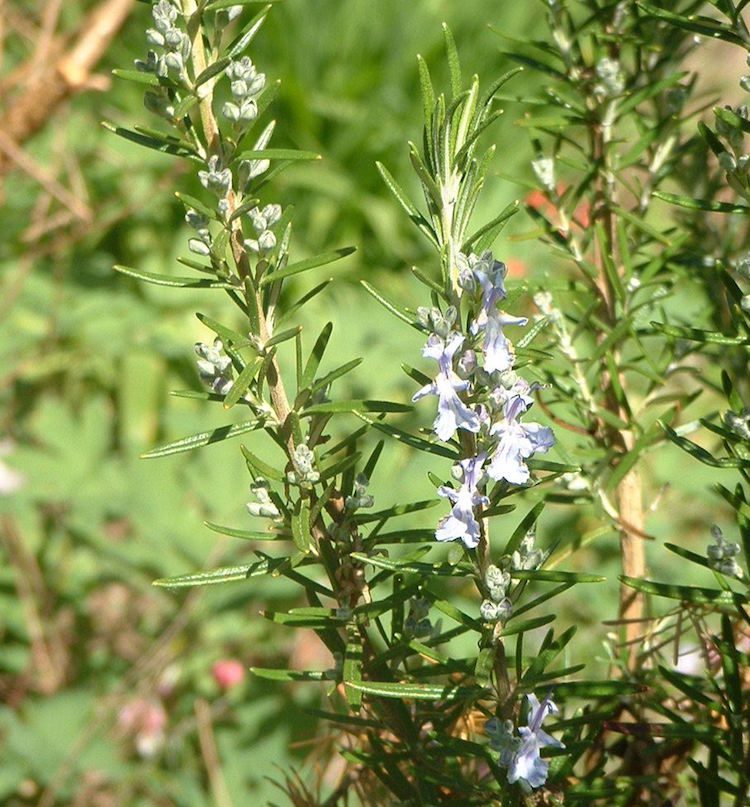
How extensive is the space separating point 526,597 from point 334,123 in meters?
2.10

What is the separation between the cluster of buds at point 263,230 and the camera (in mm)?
521

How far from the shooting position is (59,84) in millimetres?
1892

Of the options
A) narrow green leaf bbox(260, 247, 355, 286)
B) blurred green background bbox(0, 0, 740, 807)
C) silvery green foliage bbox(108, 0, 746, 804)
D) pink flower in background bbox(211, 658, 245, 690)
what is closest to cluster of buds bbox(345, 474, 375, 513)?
silvery green foliage bbox(108, 0, 746, 804)

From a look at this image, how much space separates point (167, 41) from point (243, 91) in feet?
0.15

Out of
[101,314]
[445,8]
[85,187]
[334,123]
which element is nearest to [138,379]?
[101,314]

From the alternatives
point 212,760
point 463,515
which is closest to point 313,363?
point 463,515

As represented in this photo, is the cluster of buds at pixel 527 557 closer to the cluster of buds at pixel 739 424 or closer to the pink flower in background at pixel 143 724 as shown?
the cluster of buds at pixel 739 424

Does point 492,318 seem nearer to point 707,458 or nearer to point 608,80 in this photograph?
point 707,458

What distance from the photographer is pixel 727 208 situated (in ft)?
1.66

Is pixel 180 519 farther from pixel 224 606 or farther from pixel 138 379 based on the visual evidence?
pixel 138 379

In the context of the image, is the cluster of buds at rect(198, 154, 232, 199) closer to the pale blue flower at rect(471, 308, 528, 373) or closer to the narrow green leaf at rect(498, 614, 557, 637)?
the pale blue flower at rect(471, 308, 528, 373)

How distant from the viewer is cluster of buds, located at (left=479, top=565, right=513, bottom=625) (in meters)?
0.49

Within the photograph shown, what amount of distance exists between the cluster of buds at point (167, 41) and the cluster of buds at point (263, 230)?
0.08 m

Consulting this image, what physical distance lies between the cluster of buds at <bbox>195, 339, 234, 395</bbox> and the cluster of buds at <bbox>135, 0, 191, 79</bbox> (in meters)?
0.13
